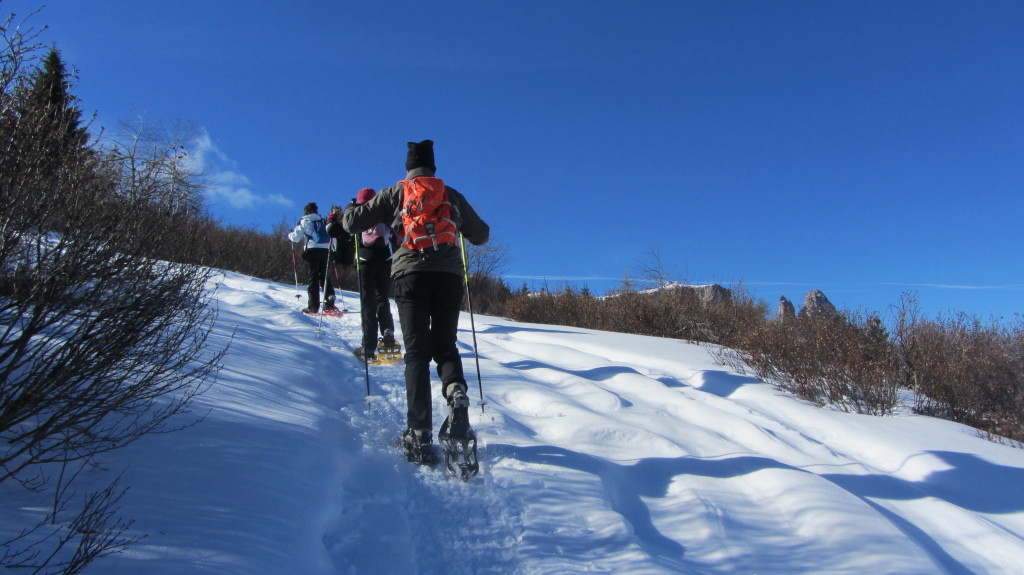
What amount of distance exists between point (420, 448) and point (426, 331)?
2.30ft

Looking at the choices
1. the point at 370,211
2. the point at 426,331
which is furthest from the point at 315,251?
the point at 426,331

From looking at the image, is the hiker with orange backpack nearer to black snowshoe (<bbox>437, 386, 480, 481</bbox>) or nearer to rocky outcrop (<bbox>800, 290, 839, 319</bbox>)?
black snowshoe (<bbox>437, 386, 480, 481</bbox>)

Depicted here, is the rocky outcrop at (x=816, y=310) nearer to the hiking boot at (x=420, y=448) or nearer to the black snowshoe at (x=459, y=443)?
the black snowshoe at (x=459, y=443)

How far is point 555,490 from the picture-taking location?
2.73 m

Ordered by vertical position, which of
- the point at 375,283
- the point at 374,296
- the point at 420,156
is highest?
the point at 420,156

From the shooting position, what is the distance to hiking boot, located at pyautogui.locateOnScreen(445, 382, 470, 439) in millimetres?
2881

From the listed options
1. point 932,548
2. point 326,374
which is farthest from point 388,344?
point 932,548

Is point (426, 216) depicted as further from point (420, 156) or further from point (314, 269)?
point (314, 269)

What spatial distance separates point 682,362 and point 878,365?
7.49 feet

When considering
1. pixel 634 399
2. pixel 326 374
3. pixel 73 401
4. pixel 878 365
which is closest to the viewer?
pixel 73 401

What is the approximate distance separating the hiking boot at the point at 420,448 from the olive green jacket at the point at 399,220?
3.23 feet

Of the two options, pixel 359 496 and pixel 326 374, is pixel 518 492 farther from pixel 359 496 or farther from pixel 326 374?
pixel 326 374

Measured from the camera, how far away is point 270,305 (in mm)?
8258

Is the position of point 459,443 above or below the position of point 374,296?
below
